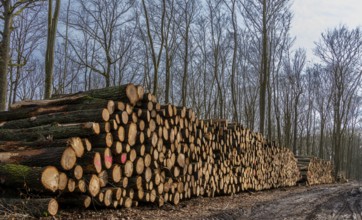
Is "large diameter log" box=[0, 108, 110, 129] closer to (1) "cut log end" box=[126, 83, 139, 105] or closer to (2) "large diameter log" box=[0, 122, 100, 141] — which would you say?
(2) "large diameter log" box=[0, 122, 100, 141]

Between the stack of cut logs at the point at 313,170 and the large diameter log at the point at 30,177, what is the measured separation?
52.1ft

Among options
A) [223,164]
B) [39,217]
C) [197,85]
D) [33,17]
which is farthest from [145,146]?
[197,85]

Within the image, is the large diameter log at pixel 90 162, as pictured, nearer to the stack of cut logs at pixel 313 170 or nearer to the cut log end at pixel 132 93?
the cut log end at pixel 132 93

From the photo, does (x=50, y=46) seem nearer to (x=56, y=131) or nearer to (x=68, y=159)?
(x=56, y=131)

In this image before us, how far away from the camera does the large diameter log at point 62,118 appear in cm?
587

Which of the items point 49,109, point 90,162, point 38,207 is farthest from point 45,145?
point 49,109

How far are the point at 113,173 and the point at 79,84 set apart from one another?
3000 centimetres

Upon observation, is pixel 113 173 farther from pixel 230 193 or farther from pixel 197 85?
pixel 197 85

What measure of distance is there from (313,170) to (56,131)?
17.5 m

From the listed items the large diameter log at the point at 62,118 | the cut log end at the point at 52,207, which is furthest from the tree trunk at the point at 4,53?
the cut log end at the point at 52,207

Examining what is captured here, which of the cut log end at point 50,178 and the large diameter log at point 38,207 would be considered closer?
the large diameter log at point 38,207

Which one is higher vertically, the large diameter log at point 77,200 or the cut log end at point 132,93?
the cut log end at point 132,93

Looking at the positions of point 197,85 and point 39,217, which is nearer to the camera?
point 39,217

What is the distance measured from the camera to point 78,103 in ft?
22.1
